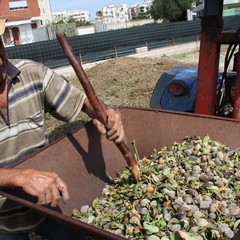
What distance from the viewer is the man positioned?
78.7 inches

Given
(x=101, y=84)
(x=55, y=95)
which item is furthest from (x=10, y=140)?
(x=101, y=84)

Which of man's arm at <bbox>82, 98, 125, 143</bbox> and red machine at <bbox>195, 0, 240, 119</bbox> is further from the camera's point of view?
red machine at <bbox>195, 0, 240, 119</bbox>

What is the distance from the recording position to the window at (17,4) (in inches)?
1483

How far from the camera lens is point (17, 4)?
125 ft

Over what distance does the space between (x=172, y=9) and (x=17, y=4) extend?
23112 mm

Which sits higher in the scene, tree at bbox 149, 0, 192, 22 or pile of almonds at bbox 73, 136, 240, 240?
pile of almonds at bbox 73, 136, 240, 240

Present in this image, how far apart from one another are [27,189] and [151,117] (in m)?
1.21

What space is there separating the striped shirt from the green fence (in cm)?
1034

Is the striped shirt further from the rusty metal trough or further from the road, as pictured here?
the road

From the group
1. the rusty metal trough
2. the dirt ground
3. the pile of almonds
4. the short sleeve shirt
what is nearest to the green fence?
the dirt ground

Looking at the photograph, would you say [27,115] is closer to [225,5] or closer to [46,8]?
[225,5]

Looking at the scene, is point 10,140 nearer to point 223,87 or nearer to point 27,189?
point 27,189

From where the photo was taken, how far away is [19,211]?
2.01 m

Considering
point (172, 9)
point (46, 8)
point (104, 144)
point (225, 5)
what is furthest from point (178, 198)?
point (46, 8)
